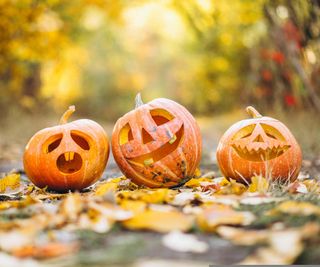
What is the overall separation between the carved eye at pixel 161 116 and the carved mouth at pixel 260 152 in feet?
1.47

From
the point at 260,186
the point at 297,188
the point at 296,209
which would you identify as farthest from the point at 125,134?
the point at 296,209

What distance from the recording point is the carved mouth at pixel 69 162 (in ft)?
10.8

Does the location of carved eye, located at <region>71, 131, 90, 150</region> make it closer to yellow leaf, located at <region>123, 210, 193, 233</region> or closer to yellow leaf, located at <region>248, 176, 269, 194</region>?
yellow leaf, located at <region>248, 176, 269, 194</region>

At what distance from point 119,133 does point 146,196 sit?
94 cm

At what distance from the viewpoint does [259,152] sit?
3.07 meters

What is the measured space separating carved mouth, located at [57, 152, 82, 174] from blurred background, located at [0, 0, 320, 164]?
249 centimetres

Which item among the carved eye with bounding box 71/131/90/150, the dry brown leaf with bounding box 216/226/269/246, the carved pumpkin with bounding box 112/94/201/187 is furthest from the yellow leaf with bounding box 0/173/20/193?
the dry brown leaf with bounding box 216/226/269/246

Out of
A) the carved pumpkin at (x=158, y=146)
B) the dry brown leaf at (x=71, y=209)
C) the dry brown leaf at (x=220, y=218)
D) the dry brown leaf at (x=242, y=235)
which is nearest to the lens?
the dry brown leaf at (x=242, y=235)

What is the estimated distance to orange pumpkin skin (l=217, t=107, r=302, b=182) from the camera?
3031mm

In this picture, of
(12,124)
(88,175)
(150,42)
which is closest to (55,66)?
(12,124)

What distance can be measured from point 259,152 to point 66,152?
1.20m

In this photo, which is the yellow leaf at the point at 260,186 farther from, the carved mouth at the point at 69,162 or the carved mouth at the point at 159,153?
the carved mouth at the point at 69,162

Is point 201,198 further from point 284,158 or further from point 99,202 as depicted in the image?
point 284,158

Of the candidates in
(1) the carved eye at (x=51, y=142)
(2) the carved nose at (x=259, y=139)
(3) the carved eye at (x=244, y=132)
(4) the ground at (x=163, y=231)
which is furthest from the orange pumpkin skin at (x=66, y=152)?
(2) the carved nose at (x=259, y=139)
